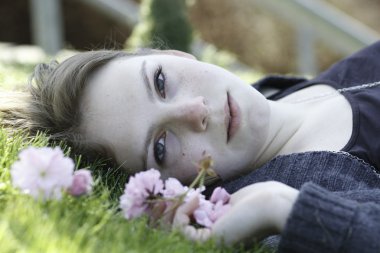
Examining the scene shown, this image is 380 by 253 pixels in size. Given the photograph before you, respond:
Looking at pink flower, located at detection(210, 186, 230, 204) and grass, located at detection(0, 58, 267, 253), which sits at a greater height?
grass, located at detection(0, 58, 267, 253)

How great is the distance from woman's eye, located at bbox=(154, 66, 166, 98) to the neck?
19.3 inches

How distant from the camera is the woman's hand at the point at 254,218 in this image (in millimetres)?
1826

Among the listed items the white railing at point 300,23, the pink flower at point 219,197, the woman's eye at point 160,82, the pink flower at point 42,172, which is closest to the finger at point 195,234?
the pink flower at point 219,197

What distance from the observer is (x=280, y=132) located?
2.72 metres

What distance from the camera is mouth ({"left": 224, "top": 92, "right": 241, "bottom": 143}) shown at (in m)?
2.47

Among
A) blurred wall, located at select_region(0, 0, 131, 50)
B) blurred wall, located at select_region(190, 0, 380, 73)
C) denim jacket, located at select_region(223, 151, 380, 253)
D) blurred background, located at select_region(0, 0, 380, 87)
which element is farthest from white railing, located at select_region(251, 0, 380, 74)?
denim jacket, located at select_region(223, 151, 380, 253)

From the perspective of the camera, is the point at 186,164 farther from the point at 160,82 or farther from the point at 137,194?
the point at 137,194

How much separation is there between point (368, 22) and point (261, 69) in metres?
2.34

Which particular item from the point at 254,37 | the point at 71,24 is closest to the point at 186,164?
the point at 71,24

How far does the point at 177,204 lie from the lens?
1.88 m

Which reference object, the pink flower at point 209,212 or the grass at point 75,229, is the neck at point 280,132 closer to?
the pink flower at point 209,212

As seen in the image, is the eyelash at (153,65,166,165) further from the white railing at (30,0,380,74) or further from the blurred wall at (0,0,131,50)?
the blurred wall at (0,0,131,50)

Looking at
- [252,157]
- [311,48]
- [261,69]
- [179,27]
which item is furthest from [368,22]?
[252,157]

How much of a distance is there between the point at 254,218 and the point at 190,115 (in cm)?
61
